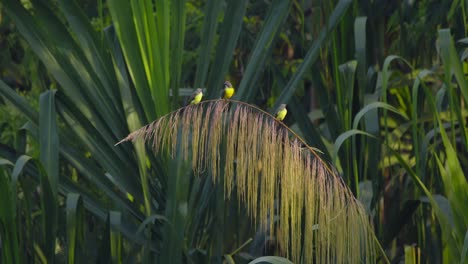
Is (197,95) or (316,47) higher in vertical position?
(316,47)

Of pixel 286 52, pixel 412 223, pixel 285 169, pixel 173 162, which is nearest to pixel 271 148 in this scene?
pixel 285 169

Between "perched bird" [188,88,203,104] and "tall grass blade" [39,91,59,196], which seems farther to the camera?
"perched bird" [188,88,203,104]

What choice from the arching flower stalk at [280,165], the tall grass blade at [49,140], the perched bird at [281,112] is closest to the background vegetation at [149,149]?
the tall grass blade at [49,140]

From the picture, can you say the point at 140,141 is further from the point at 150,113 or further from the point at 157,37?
the point at 157,37

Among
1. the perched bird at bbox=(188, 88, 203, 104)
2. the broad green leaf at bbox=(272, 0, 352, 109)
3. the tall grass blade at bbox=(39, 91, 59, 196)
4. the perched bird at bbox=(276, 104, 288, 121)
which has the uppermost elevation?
the broad green leaf at bbox=(272, 0, 352, 109)

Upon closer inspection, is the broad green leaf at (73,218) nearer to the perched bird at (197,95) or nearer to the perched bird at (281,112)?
the perched bird at (197,95)

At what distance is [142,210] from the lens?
3.99 m

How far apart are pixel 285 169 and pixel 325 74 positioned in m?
2.04

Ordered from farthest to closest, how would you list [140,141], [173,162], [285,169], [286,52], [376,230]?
[286,52]
[376,230]
[140,141]
[173,162]
[285,169]

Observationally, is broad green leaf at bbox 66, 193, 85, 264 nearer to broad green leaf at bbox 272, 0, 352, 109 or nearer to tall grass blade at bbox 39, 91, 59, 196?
tall grass blade at bbox 39, 91, 59, 196

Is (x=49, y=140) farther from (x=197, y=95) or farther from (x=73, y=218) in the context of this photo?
(x=197, y=95)

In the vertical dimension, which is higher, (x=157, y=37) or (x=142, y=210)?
(x=157, y=37)

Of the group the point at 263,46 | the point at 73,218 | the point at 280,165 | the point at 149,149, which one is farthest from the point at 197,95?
the point at 280,165

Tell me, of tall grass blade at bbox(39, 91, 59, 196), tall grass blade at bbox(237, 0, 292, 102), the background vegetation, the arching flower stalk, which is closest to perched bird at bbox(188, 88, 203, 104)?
the background vegetation
